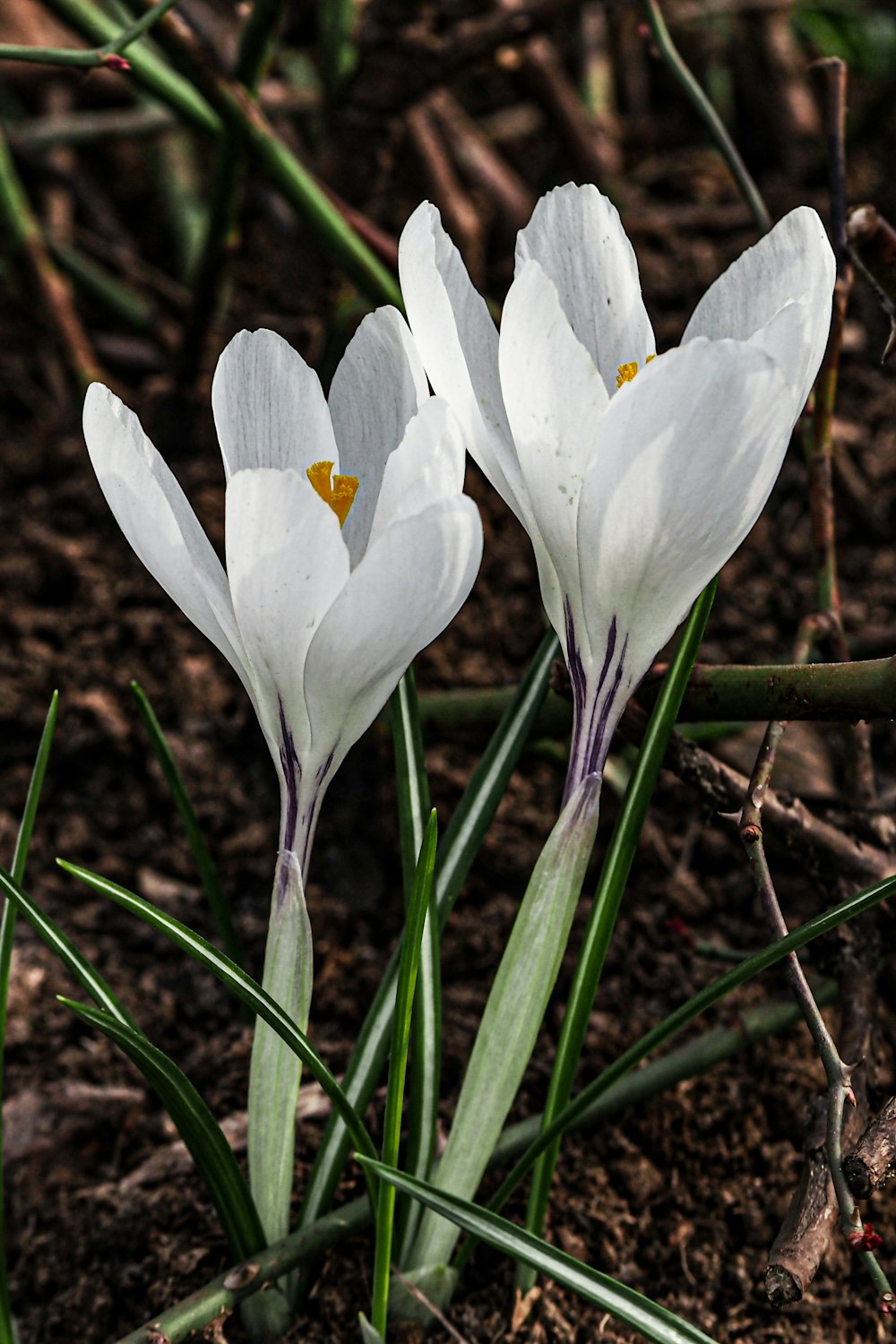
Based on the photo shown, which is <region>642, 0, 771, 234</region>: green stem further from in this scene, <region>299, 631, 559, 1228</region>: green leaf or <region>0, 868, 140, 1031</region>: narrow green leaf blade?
<region>0, 868, 140, 1031</region>: narrow green leaf blade

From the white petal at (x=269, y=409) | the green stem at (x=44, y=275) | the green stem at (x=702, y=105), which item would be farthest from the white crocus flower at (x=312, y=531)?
the green stem at (x=44, y=275)

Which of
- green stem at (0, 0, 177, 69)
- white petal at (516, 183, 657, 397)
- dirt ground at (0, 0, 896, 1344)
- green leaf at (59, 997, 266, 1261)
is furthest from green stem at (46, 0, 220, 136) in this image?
green leaf at (59, 997, 266, 1261)

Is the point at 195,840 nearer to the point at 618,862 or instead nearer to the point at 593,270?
the point at 618,862

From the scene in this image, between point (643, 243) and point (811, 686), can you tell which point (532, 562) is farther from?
point (811, 686)

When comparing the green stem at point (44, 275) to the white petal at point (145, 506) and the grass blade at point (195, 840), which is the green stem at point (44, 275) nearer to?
the grass blade at point (195, 840)

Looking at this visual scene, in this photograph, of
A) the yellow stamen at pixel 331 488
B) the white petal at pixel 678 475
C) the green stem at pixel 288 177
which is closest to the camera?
the white petal at pixel 678 475

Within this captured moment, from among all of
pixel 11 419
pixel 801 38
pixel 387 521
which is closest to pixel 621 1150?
pixel 387 521

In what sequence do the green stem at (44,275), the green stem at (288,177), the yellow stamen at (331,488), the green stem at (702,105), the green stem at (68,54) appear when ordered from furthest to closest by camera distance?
the green stem at (44,275), the green stem at (288,177), the green stem at (702,105), the green stem at (68,54), the yellow stamen at (331,488)
